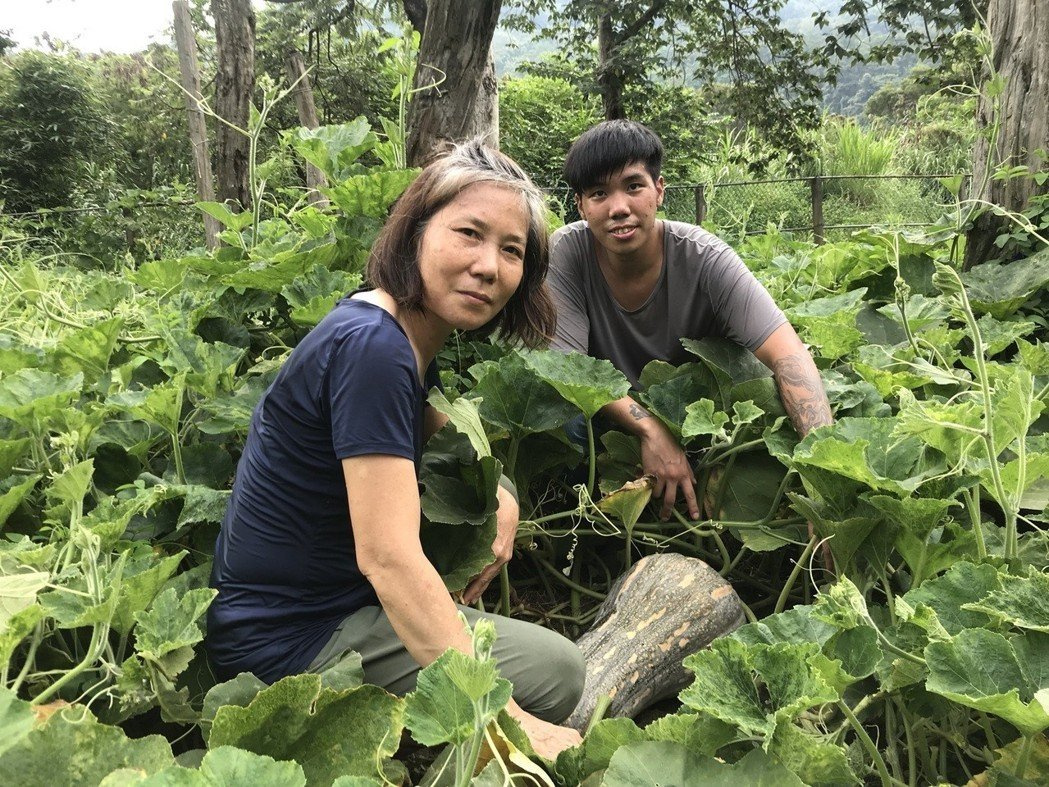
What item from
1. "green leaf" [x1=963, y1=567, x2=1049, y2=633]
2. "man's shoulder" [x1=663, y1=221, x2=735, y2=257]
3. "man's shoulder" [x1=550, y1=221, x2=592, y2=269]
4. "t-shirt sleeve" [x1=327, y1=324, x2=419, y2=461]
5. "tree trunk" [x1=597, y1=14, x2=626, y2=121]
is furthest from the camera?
"tree trunk" [x1=597, y1=14, x2=626, y2=121]

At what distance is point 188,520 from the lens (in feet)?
5.15

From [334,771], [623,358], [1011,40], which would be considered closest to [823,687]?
[334,771]

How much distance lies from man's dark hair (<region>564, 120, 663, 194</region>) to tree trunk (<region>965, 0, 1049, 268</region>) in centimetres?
111

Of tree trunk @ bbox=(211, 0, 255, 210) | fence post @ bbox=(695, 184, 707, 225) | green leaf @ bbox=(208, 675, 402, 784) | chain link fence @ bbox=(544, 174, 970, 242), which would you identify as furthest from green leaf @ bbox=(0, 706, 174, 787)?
chain link fence @ bbox=(544, 174, 970, 242)

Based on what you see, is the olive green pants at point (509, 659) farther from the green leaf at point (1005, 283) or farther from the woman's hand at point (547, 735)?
the green leaf at point (1005, 283)

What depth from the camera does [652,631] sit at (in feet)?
5.89

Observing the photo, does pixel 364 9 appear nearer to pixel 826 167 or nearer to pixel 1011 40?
pixel 826 167

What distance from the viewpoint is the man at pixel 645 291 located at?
2045 mm

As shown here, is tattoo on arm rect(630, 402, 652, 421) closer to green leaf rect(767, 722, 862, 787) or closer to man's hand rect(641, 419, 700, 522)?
man's hand rect(641, 419, 700, 522)

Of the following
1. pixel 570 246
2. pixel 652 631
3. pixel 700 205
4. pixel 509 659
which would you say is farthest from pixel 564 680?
pixel 700 205

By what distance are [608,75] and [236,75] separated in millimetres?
5450

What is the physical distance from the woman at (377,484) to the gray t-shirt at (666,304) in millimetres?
725

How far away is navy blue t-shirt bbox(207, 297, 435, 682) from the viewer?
135cm

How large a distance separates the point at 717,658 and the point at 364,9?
35.9ft
